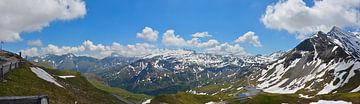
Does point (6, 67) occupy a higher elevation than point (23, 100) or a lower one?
higher

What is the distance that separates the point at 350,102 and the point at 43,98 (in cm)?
14729

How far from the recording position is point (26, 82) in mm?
154625

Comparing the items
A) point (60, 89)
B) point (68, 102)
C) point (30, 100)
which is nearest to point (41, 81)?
point (60, 89)

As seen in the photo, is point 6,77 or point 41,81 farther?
point 41,81

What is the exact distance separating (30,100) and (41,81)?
137516 mm

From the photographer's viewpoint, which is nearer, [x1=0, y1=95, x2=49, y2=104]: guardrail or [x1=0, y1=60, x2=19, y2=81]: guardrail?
[x1=0, y1=95, x2=49, y2=104]: guardrail

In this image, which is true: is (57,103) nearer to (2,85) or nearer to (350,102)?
(2,85)

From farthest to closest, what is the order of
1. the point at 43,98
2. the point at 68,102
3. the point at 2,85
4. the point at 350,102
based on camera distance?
the point at 350,102 < the point at 68,102 < the point at 2,85 < the point at 43,98

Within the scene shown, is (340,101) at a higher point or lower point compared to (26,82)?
lower

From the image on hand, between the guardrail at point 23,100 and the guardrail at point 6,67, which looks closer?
the guardrail at point 23,100

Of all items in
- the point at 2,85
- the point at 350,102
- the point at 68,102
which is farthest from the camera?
the point at 350,102

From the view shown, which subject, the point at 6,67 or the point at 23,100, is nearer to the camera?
the point at 23,100

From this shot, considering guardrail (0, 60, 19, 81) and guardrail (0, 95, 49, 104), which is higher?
guardrail (0, 60, 19, 81)

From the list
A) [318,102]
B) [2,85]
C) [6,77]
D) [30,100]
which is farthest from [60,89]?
[30,100]
